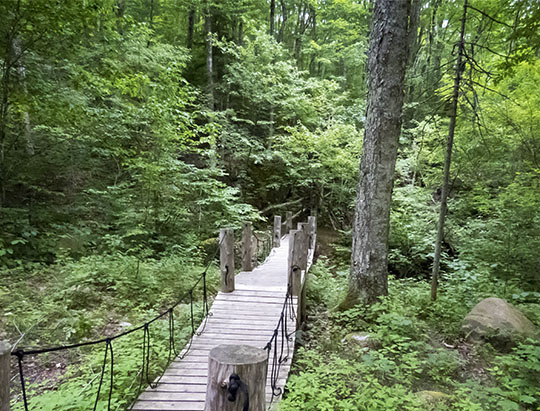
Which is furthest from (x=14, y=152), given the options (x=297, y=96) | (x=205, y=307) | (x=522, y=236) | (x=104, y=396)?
Result: (x=522, y=236)

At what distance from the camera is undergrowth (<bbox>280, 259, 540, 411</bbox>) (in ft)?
10.1

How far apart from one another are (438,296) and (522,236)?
8.11 ft

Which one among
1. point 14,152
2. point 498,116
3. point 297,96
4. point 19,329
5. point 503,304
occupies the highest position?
point 297,96

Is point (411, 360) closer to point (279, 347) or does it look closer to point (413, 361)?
point (413, 361)

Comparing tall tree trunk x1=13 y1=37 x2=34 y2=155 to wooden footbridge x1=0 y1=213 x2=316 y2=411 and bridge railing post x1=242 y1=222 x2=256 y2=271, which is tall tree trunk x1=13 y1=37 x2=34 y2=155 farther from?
bridge railing post x1=242 y1=222 x2=256 y2=271


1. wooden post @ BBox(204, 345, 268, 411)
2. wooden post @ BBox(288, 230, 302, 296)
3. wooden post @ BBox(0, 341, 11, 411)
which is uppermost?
wooden post @ BBox(0, 341, 11, 411)

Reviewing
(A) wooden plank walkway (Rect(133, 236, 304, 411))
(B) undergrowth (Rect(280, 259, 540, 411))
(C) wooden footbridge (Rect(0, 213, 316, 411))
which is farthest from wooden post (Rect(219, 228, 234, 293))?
(B) undergrowth (Rect(280, 259, 540, 411))

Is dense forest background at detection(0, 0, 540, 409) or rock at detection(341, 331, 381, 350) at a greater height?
dense forest background at detection(0, 0, 540, 409)

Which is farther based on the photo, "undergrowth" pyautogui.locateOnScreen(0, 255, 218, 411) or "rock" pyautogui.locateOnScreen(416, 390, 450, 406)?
"undergrowth" pyautogui.locateOnScreen(0, 255, 218, 411)

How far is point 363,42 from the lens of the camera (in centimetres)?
1630

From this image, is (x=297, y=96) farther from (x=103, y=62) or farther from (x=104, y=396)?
(x=104, y=396)

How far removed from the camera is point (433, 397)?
3193 millimetres

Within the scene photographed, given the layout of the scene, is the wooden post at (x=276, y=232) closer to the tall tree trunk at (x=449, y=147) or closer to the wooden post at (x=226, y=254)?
the wooden post at (x=226, y=254)

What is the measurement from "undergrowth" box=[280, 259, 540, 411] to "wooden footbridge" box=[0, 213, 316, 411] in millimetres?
371
